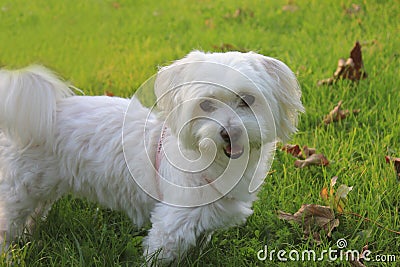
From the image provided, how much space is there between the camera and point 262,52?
6012 millimetres

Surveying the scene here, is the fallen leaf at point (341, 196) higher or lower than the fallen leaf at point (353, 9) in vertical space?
lower

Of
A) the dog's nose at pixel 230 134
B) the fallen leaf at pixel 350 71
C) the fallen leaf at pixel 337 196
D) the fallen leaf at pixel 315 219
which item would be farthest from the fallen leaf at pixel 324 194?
the fallen leaf at pixel 350 71

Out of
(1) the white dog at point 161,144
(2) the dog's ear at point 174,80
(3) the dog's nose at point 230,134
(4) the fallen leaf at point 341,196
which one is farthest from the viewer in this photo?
(4) the fallen leaf at point 341,196

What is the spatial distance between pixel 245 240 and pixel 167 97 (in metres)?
1.05

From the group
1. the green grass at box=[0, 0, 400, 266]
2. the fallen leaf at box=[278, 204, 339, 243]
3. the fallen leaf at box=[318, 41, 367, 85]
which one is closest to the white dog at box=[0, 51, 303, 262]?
the green grass at box=[0, 0, 400, 266]

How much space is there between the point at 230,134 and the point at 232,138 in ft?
0.07

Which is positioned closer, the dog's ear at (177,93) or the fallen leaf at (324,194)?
the dog's ear at (177,93)

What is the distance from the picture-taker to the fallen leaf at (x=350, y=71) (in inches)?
193

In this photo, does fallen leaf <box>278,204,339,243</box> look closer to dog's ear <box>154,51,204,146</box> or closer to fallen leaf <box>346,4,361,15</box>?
dog's ear <box>154,51,204,146</box>

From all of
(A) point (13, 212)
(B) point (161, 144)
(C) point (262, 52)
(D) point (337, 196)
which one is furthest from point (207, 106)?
(C) point (262, 52)

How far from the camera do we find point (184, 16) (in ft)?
24.8

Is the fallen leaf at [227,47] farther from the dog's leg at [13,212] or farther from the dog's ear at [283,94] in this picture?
the dog's leg at [13,212]

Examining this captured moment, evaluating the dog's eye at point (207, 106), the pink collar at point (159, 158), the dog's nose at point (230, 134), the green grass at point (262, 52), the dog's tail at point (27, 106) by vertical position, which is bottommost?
the green grass at point (262, 52)

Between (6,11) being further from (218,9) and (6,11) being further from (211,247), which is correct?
(211,247)
